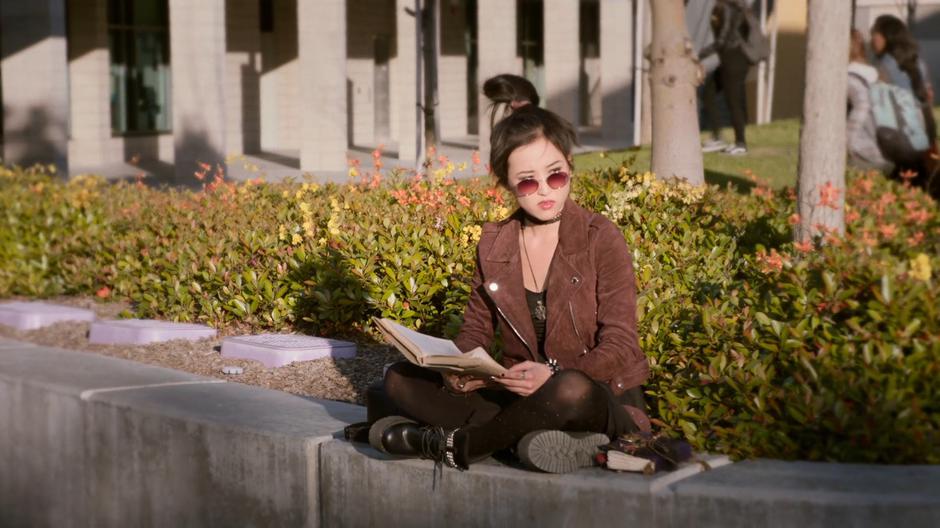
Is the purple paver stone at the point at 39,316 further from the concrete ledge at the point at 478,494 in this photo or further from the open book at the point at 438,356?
the open book at the point at 438,356

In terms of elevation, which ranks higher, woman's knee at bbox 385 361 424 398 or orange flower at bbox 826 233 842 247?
orange flower at bbox 826 233 842 247

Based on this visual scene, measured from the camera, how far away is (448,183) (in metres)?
8.95

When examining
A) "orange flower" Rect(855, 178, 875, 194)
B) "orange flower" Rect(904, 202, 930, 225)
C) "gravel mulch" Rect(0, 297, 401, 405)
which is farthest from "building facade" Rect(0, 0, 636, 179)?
"orange flower" Rect(904, 202, 930, 225)

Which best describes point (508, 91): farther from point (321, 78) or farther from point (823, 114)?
point (321, 78)

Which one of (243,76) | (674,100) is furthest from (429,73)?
(243,76)

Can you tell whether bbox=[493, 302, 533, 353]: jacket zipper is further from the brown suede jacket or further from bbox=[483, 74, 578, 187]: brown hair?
bbox=[483, 74, 578, 187]: brown hair

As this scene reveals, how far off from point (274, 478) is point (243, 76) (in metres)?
23.6

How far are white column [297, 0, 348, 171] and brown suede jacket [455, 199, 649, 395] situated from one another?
17.8 metres

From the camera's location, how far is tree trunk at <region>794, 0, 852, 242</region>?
24.3 ft

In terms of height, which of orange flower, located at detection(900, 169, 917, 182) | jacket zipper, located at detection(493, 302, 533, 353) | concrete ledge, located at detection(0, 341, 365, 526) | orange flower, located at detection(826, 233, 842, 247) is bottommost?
concrete ledge, located at detection(0, 341, 365, 526)

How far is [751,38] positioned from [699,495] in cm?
1532

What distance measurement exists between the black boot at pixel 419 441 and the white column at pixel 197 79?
17347 millimetres

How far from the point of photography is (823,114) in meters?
7.51

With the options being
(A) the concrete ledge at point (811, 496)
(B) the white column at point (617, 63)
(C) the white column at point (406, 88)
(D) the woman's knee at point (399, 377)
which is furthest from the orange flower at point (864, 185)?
(B) the white column at point (617, 63)
